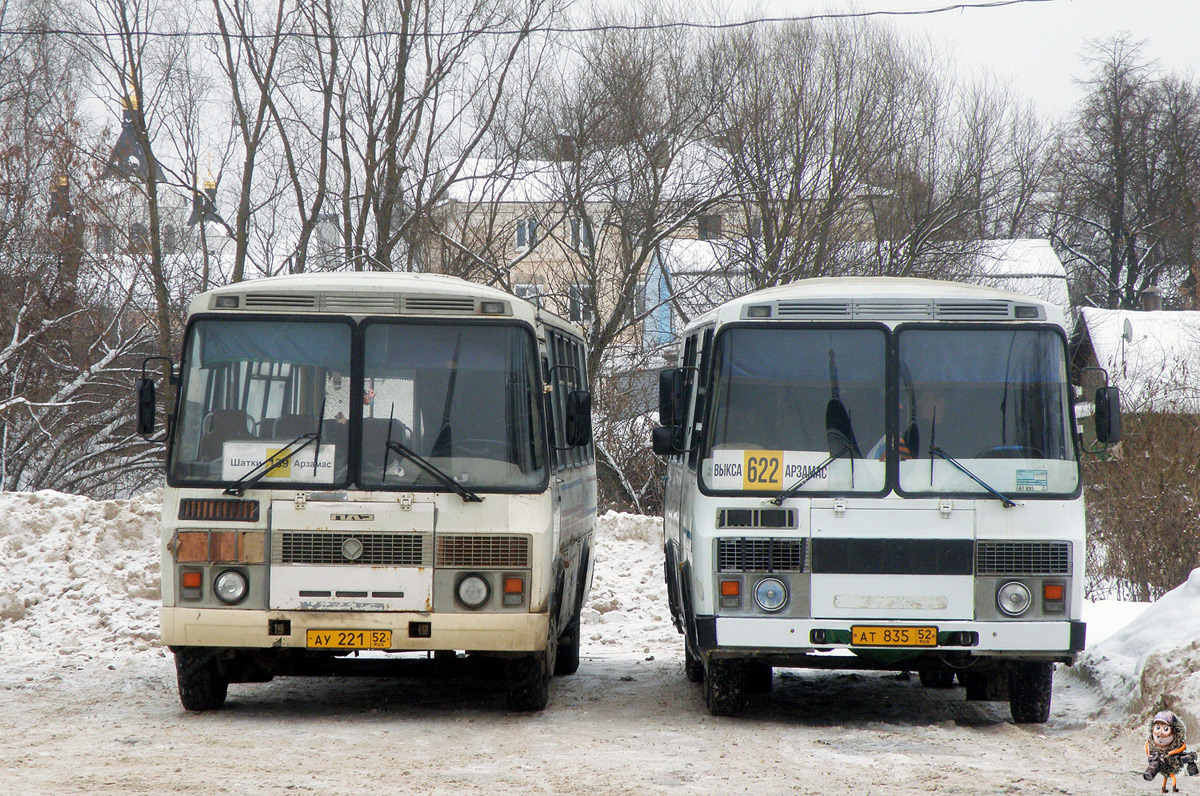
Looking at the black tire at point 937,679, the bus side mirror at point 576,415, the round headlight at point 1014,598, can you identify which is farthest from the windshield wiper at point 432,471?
the black tire at point 937,679

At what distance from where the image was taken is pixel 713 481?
8.14m

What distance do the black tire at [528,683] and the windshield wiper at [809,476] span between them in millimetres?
1844

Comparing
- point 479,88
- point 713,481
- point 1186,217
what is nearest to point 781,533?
point 713,481

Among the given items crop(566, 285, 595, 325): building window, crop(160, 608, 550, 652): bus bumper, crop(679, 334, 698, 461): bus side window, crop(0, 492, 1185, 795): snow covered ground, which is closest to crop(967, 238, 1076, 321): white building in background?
crop(566, 285, 595, 325): building window

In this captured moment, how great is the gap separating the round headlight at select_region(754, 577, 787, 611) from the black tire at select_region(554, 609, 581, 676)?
311cm

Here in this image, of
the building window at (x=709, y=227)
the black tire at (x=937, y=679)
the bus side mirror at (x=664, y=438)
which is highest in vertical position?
the building window at (x=709, y=227)

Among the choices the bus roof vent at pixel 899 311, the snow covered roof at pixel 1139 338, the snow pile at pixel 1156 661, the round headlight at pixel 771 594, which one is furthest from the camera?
the snow covered roof at pixel 1139 338

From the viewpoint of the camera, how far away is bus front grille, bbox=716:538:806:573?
8.02m

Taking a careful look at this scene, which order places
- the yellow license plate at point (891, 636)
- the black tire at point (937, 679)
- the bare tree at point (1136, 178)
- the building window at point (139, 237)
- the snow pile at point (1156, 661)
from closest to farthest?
1. the snow pile at point (1156, 661)
2. the yellow license plate at point (891, 636)
3. the black tire at point (937, 679)
4. the building window at point (139, 237)
5. the bare tree at point (1136, 178)

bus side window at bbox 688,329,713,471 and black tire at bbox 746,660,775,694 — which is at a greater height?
bus side window at bbox 688,329,713,471

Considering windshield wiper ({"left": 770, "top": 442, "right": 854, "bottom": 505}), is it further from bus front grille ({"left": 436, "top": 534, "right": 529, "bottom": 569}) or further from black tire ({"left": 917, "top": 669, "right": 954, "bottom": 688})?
black tire ({"left": 917, "top": 669, "right": 954, "bottom": 688})

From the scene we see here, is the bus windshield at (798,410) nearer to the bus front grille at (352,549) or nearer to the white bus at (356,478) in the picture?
the white bus at (356,478)

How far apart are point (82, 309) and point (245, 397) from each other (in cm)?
1508

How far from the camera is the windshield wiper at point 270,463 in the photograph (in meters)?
8.00
